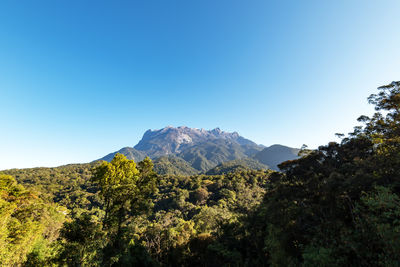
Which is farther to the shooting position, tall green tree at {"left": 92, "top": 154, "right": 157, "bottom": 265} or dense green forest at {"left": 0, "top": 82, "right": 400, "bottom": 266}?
tall green tree at {"left": 92, "top": 154, "right": 157, "bottom": 265}

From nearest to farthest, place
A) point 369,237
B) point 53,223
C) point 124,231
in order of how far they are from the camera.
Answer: point 369,237 → point 124,231 → point 53,223

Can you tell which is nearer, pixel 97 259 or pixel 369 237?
pixel 369 237

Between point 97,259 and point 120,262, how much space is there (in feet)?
10.7

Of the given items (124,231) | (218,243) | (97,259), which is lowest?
(218,243)

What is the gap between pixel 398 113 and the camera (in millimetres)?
16469

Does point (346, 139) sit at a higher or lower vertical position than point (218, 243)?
higher

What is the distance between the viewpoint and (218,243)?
19984 millimetres

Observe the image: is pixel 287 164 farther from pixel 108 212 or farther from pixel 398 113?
pixel 108 212

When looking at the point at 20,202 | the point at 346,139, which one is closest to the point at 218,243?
the point at 346,139

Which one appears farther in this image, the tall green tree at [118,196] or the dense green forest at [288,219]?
the tall green tree at [118,196]


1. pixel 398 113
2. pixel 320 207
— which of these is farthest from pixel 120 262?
pixel 398 113

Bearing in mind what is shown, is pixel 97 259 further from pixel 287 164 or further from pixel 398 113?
pixel 398 113

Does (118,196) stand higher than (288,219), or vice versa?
(118,196)

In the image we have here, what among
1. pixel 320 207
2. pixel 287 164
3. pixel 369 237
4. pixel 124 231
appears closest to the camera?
pixel 369 237
